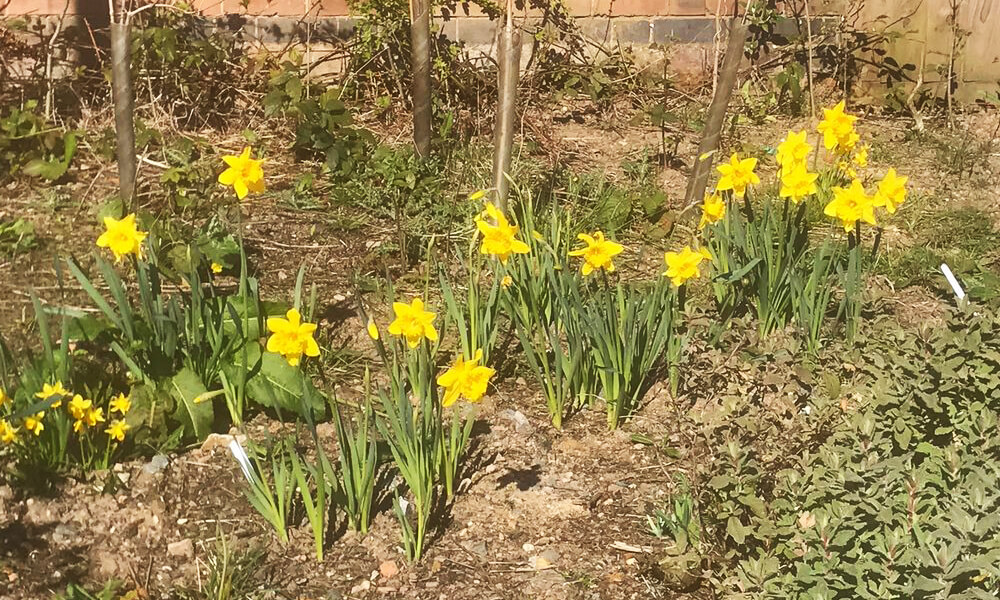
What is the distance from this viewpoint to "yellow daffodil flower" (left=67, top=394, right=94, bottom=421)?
8.61 feet

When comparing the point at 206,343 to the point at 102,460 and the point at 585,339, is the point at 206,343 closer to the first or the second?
the point at 102,460

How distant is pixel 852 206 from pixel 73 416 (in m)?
2.19

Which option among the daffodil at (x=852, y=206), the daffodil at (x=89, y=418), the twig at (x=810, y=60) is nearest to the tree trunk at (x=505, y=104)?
the daffodil at (x=852, y=206)

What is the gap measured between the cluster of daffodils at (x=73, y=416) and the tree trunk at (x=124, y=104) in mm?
1170

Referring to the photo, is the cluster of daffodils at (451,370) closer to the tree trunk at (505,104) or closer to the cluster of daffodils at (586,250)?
the cluster of daffodils at (586,250)

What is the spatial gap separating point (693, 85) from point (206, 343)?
12.3ft

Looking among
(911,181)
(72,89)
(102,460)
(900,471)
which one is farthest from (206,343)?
(911,181)

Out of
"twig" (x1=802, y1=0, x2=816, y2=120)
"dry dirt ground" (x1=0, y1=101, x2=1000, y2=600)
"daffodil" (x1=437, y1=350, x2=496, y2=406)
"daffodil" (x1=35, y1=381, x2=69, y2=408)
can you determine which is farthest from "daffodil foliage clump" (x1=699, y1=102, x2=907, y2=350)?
"twig" (x1=802, y1=0, x2=816, y2=120)

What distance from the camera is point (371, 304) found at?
371cm

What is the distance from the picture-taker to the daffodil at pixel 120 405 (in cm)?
276

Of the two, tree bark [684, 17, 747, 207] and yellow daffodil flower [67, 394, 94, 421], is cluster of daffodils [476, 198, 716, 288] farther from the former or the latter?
yellow daffodil flower [67, 394, 94, 421]

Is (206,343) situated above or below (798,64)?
below

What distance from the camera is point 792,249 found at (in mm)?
3289

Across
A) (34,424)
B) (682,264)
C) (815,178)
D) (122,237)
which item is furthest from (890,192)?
(34,424)
